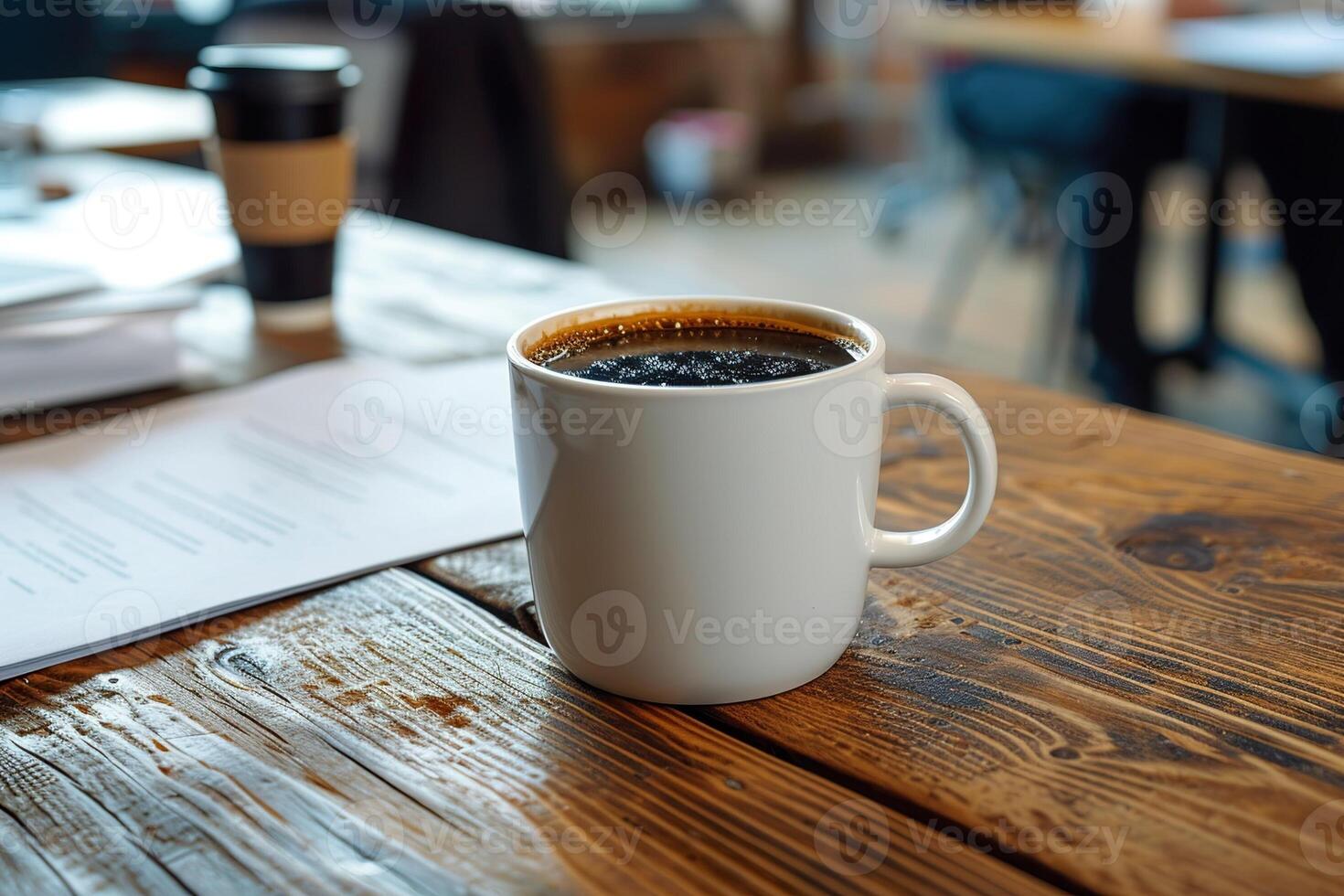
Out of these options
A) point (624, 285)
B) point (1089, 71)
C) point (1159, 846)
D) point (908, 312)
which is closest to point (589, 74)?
point (908, 312)

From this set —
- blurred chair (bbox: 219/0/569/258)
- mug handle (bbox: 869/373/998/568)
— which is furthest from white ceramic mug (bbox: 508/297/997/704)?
blurred chair (bbox: 219/0/569/258)

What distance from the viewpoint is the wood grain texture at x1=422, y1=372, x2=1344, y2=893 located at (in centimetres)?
34

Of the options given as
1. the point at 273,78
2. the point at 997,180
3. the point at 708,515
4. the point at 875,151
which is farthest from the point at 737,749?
the point at 875,151

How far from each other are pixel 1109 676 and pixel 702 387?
173 mm

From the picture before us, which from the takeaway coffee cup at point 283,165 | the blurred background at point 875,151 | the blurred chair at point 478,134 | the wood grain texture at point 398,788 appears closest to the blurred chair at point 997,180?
the blurred background at point 875,151

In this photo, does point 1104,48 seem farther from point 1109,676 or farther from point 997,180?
point 1109,676

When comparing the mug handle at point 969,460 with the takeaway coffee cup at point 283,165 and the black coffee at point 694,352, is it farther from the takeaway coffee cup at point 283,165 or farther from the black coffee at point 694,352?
the takeaway coffee cup at point 283,165

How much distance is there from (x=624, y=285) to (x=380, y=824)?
0.62 meters

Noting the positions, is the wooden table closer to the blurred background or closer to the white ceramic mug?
the white ceramic mug

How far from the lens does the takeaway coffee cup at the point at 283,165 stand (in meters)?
0.82

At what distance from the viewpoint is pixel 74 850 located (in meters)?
0.34

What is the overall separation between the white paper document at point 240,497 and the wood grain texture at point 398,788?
0.03 metres

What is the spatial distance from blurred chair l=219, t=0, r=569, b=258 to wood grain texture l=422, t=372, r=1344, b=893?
116 centimetres

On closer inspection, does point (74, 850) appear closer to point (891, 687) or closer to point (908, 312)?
point (891, 687)
